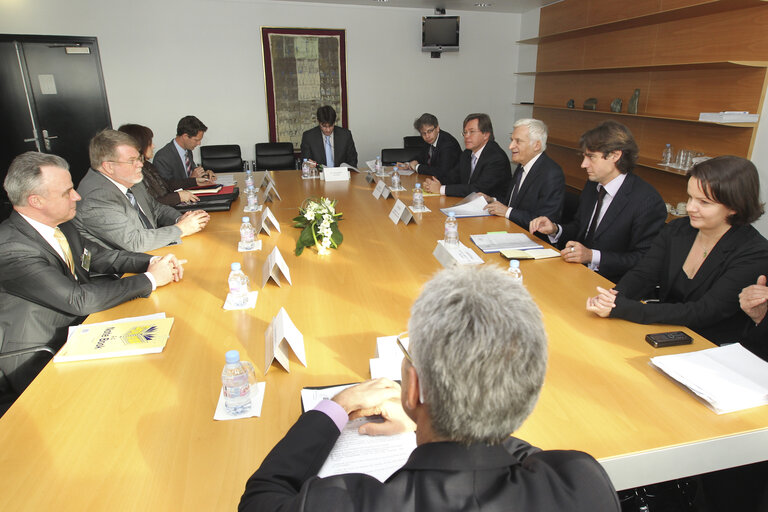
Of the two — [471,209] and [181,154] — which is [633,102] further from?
[181,154]

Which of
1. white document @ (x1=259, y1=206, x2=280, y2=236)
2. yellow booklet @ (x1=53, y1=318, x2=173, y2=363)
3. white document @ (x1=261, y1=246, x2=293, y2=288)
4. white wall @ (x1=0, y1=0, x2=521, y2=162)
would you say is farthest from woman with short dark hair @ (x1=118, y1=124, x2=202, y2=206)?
white wall @ (x1=0, y1=0, x2=521, y2=162)

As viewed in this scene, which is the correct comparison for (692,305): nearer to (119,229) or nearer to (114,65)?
(119,229)

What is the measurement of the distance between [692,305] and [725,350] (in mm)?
292

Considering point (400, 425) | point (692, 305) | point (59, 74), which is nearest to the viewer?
point (400, 425)

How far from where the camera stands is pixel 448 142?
549cm

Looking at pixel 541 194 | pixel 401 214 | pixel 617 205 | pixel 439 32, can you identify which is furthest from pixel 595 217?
pixel 439 32

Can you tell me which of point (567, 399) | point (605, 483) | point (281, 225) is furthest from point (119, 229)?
point (605, 483)

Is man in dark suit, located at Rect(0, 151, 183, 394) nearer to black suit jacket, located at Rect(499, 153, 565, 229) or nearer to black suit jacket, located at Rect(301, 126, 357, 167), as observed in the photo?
black suit jacket, located at Rect(499, 153, 565, 229)

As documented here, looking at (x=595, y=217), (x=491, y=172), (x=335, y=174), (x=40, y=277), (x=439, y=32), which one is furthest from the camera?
(x=439, y=32)

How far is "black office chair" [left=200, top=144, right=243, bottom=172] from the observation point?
5.90 meters

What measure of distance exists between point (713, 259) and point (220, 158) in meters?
5.31

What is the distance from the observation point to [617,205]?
281 cm

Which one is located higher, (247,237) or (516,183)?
(516,183)

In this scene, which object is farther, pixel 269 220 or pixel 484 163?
pixel 484 163
